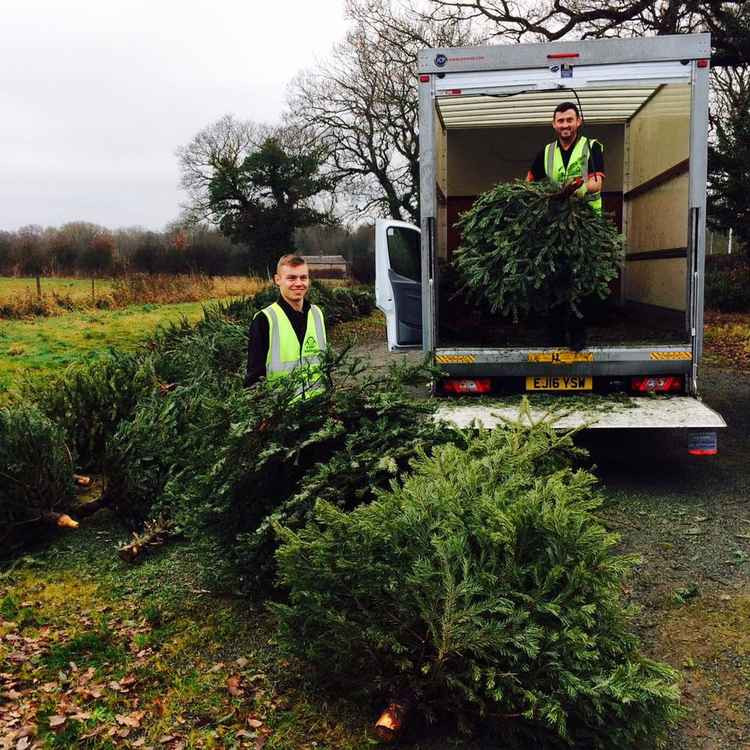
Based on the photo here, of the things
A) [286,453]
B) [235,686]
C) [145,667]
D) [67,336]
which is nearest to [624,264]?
[286,453]

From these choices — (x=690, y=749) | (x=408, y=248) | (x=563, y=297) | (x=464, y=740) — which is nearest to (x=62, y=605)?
(x=464, y=740)

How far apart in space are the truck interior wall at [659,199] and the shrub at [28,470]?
481 centimetres

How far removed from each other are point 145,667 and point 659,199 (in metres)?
6.41

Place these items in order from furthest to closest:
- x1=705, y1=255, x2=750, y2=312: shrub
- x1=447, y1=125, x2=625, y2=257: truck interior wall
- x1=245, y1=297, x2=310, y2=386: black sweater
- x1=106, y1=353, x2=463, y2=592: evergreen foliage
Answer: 1. x1=705, y1=255, x2=750, y2=312: shrub
2. x1=447, y1=125, x2=625, y2=257: truck interior wall
3. x1=245, y1=297, x2=310, y2=386: black sweater
4. x1=106, y1=353, x2=463, y2=592: evergreen foliage

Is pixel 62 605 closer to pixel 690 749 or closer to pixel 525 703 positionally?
pixel 525 703

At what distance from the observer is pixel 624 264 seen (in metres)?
6.38

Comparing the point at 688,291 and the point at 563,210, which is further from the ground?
the point at 563,210

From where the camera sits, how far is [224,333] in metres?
8.69

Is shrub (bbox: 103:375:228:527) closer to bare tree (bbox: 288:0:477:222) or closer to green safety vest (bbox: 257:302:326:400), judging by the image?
green safety vest (bbox: 257:302:326:400)

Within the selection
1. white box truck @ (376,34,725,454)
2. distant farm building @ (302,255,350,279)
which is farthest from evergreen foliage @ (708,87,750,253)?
distant farm building @ (302,255,350,279)

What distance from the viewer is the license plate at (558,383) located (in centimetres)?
595

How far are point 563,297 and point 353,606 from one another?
3.52 meters

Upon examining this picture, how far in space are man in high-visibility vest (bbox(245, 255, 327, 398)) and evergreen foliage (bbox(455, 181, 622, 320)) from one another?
1.72 metres

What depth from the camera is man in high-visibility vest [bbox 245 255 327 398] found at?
4.57m
